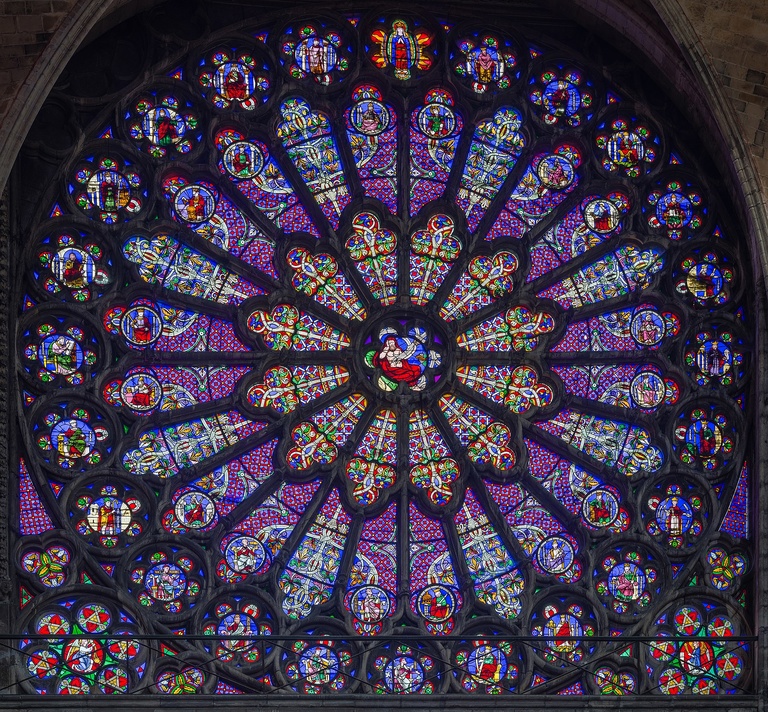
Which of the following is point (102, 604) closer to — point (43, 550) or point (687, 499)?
point (43, 550)

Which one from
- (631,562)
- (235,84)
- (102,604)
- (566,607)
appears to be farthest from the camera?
(235,84)

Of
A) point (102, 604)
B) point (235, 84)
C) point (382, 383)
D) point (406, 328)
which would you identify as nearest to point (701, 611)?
point (382, 383)

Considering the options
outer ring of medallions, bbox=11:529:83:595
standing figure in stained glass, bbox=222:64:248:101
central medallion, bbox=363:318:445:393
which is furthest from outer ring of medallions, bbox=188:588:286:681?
standing figure in stained glass, bbox=222:64:248:101

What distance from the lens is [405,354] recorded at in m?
22.0

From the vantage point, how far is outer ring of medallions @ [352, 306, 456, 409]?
71.3 feet

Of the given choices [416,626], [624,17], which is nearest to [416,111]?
[624,17]

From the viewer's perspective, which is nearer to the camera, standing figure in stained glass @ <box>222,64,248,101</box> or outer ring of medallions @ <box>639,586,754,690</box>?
outer ring of medallions @ <box>639,586,754,690</box>

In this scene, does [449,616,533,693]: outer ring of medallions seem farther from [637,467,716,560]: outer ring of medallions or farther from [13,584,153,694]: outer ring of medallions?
[13,584,153,694]: outer ring of medallions

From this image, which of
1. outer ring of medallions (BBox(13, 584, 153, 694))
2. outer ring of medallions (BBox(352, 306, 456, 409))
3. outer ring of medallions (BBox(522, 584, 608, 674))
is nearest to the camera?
outer ring of medallions (BBox(13, 584, 153, 694))

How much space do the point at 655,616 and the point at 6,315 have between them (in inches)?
265

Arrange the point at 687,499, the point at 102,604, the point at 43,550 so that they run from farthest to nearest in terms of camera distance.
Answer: the point at 687,499 < the point at 43,550 < the point at 102,604

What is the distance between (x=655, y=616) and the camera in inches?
824

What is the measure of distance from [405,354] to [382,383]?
1.30 ft

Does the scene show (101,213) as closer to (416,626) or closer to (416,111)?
(416,111)
